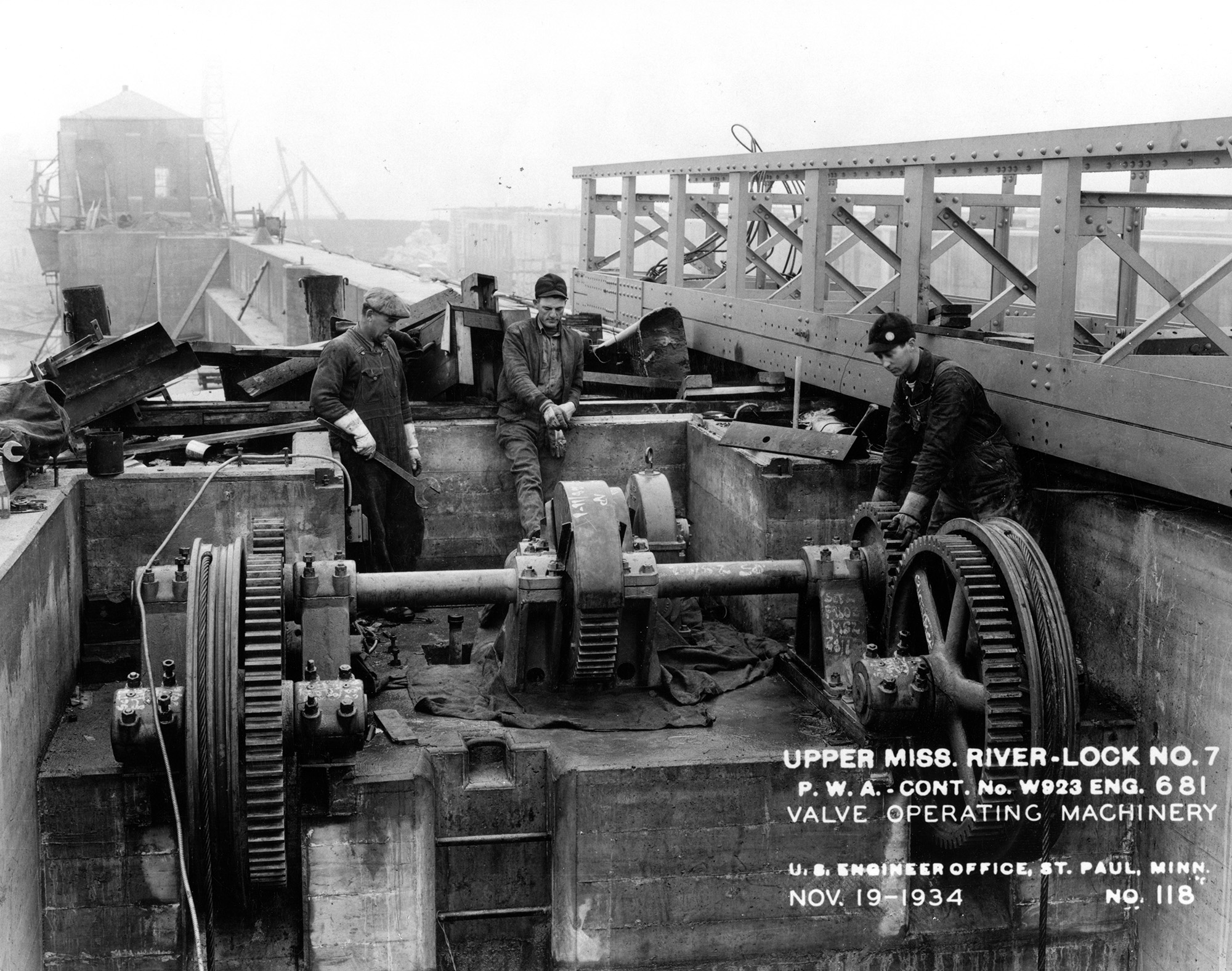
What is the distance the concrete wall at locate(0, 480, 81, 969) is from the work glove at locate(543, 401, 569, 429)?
322cm

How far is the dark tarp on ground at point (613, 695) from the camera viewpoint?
728cm

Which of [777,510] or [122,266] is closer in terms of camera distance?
[777,510]

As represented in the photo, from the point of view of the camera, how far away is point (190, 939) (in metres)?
6.39

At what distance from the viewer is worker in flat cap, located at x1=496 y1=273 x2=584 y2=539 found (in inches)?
374

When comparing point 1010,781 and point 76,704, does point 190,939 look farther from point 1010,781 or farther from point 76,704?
point 1010,781

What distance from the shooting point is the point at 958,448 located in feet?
24.8

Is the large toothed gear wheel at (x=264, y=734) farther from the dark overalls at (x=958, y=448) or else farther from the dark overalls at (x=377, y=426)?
the dark overalls at (x=958, y=448)

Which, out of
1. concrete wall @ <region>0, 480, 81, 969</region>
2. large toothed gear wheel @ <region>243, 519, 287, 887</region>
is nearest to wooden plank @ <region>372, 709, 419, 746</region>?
large toothed gear wheel @ <region>243, 519, 287, 887</region>

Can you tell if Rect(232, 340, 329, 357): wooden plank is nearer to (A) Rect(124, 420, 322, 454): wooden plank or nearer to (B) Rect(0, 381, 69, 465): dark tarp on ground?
(A) Rect(124, 420, 322, 454): wooden plank

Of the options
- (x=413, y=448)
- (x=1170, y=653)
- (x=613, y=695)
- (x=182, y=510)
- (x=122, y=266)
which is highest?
(x=413, y=448)

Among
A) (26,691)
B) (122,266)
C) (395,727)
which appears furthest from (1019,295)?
(122,266)

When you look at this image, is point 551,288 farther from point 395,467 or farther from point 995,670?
point 995,670

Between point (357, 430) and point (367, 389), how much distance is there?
0.36 metres

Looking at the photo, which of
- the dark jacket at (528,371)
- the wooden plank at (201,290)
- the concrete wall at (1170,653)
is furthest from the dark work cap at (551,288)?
the wooden plank at (201,290)
